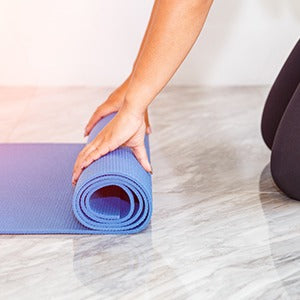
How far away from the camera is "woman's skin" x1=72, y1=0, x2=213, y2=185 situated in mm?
1635

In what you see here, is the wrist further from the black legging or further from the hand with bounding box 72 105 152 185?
the black legging

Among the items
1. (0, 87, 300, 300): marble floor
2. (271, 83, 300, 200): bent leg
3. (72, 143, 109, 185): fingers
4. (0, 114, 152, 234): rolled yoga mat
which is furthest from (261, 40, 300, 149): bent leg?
(72, 143, 109, 185): fingers

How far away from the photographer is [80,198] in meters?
1.80

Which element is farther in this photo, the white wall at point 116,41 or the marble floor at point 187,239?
the white wall at point 116,41

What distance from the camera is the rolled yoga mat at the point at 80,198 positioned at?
5.82ft

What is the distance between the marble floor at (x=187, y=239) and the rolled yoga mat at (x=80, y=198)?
0.04 metres

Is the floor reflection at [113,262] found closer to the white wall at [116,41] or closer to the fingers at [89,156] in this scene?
the fingers at [89,156]

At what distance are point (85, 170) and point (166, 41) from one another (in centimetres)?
42

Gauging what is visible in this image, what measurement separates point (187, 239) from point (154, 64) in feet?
1.67

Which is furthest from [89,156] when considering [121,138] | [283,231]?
[283,231]

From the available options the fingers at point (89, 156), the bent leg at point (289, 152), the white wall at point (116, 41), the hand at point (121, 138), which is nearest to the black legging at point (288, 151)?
the bent leg at point (289, 152)

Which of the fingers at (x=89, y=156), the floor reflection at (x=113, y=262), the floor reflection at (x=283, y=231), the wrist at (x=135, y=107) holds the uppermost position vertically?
the wrist at (x=135, y=107)

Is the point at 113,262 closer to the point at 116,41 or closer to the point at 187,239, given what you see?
the point at 187,239

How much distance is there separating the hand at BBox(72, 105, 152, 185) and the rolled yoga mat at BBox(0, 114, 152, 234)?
0.02 metres
